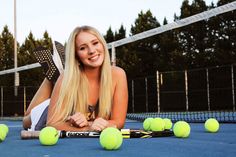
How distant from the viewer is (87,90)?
12.1 ft

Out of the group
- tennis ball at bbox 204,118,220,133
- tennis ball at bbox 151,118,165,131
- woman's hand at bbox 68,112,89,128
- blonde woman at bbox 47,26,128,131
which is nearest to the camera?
woman's hand at bbox 68,112,89,128

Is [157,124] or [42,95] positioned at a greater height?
[42,95]

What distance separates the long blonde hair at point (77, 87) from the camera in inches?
139

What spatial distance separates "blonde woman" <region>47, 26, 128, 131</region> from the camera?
3527 mm

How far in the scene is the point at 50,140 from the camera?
3.00 meters

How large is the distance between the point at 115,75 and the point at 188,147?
1195 millimetres

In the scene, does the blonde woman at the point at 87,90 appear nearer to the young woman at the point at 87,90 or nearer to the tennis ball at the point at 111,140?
the young woman at the point at 87,90

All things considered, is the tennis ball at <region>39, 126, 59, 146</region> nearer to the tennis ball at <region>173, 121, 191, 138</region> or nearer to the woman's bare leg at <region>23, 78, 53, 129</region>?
the tennis ball at <region>173, 121, 191, 138</region>

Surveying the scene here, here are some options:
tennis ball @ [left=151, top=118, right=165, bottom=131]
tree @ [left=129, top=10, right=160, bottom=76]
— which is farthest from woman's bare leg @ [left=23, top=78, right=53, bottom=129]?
tree @ [left=129, top=10, right=160, bottom=76]

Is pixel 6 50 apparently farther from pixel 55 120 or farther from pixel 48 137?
pixel 48 137

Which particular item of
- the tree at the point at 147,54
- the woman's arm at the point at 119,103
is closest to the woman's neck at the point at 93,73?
the woman's arm at the point at 119,103

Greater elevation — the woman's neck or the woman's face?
the woman's face

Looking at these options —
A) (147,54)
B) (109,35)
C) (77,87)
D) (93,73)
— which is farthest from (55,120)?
(109,35)

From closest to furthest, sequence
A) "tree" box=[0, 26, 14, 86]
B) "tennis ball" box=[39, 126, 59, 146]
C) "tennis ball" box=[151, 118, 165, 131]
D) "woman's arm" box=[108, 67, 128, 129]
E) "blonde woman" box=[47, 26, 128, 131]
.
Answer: "tennis ball" box=[39, 126, 59, 146] → "blonde woman" box=[47, 26, 128, 131] → "woman's arm" box=[108, 67, 128, 129] → "tennis ball" box=[151, 118, 165, 131] → "tree" box=[0, 26, 14, 86]
